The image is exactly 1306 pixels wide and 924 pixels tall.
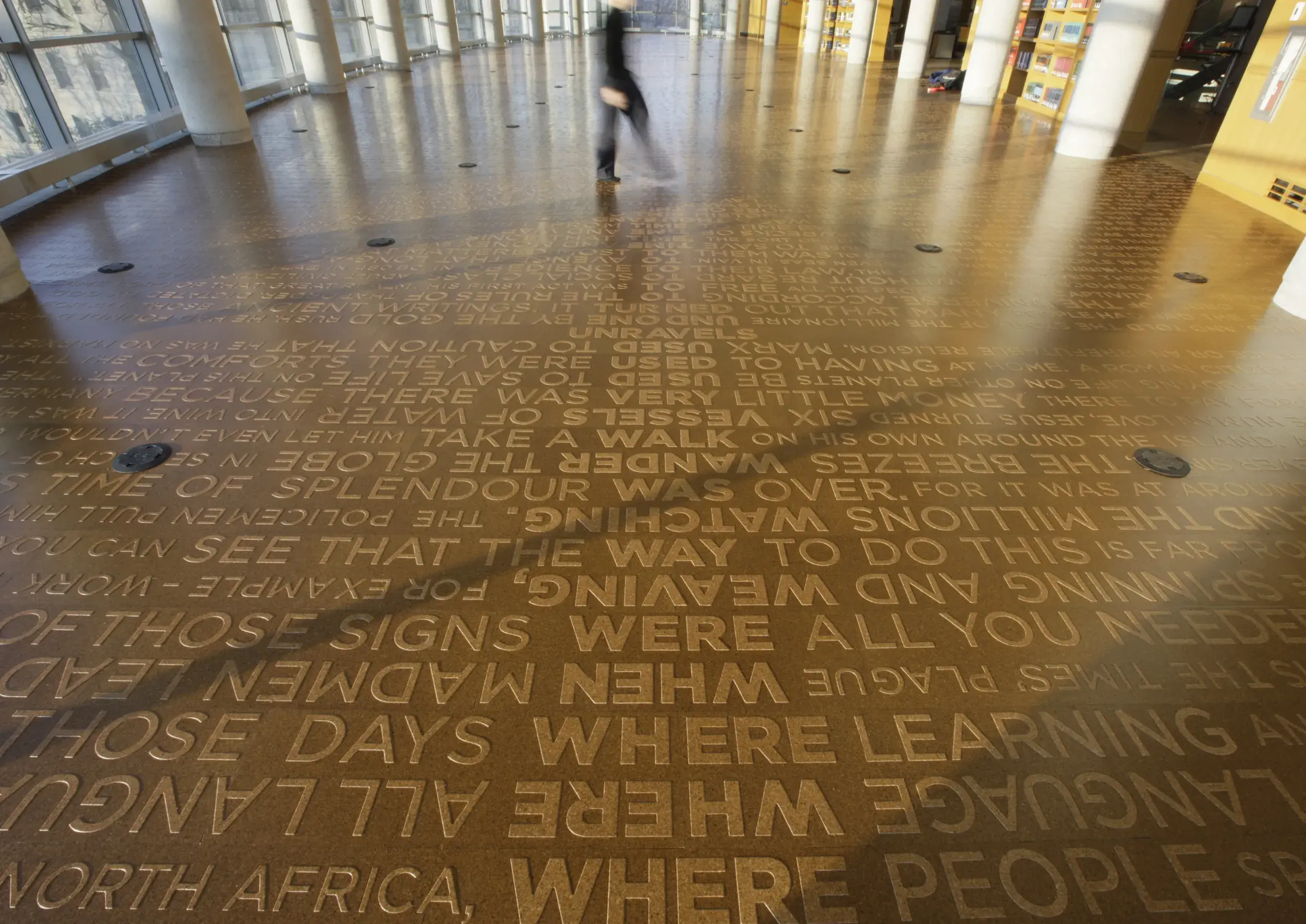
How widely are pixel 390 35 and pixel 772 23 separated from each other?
61.9 ft

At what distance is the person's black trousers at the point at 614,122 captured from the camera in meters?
7.78

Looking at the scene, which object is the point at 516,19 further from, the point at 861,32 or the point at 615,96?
the point at 615,96

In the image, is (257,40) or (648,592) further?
(257,40)

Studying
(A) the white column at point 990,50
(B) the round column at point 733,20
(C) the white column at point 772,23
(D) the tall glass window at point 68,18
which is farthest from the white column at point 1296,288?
(B) the round column at point 733,20

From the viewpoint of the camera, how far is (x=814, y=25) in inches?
1067

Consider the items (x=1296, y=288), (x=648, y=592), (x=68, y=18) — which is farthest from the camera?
(x=68, y=18)

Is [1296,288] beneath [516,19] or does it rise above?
beneath

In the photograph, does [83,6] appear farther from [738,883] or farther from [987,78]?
[987,78]

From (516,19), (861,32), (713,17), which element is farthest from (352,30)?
(713,17)

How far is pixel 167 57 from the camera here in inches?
385

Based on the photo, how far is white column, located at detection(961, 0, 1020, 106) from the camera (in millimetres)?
14500

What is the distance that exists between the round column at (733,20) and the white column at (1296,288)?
124 feet

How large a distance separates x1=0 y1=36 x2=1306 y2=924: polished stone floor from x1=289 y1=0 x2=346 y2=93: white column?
1060 cm

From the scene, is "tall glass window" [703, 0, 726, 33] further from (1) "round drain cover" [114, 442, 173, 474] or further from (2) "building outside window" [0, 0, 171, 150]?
(1) "round drain cover" [114, 442, 173, 474]
